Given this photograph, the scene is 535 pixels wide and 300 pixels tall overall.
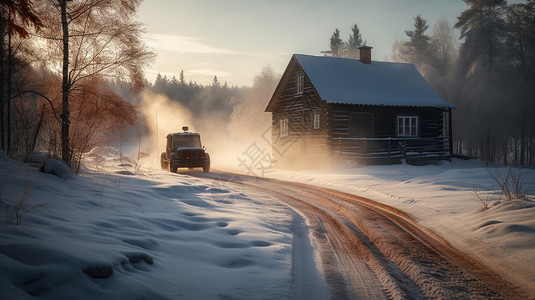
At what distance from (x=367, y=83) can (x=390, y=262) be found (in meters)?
20.1

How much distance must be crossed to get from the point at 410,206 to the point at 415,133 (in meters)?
16.1

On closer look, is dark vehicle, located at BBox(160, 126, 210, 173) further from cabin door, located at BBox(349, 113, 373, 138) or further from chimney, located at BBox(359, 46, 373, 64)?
chimney, located at BBox(359, 46, 373, 64)

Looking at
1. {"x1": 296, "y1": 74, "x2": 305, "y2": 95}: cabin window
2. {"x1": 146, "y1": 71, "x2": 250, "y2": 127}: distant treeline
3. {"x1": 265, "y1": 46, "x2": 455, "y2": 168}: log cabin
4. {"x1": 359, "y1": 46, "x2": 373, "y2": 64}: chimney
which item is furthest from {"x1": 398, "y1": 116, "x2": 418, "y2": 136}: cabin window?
{"x1": 146, "y1": 71, "x2": 250, "y2": 127}: distant treeline

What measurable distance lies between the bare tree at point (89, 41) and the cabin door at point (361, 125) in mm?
14249

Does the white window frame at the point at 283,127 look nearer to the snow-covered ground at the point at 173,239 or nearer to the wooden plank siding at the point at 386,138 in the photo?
the wooden plank siding at the point at 386,138

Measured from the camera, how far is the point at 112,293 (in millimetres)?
2896

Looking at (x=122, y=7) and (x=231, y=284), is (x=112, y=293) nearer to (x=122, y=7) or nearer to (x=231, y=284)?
(x=231, y=284)

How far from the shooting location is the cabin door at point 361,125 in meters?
21.8

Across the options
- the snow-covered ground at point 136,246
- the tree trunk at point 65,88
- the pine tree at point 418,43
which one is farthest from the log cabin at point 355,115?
the pine tree at point 418,43

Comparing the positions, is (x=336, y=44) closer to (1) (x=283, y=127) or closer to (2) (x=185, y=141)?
(1) (x=283, y=127)

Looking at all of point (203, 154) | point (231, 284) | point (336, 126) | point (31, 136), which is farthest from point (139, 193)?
point (336, 126)

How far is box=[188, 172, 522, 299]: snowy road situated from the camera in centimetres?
377

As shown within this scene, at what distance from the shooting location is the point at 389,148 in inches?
820

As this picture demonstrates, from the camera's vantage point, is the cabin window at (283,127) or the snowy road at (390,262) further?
the cabin window at (283,127)
